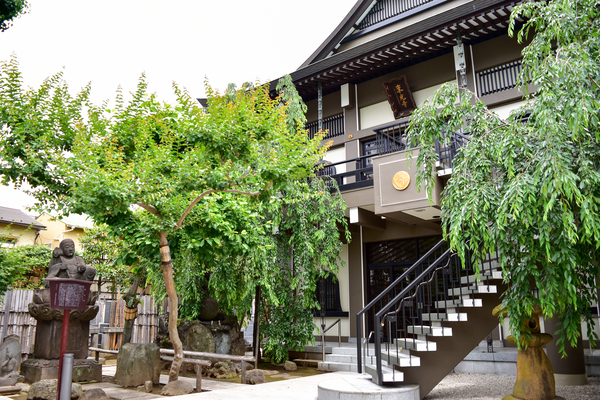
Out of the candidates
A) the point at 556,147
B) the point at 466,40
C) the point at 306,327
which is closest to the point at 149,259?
the point at 306,327

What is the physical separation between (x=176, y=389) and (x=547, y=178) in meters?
6.64

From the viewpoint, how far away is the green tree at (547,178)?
4.21 meters

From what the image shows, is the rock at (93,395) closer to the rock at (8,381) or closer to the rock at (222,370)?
the rock at (8,381)

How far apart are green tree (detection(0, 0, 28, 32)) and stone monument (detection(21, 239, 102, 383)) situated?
16.0ft

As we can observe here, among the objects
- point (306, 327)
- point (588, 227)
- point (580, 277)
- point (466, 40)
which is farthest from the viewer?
point (466, 40)

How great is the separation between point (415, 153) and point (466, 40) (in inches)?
185

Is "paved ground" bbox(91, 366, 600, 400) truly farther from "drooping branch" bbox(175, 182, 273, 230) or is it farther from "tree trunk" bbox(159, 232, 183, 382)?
"drooping branch" bbox(175, 182, 273, 230)

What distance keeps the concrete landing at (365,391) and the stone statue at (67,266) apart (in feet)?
19.2

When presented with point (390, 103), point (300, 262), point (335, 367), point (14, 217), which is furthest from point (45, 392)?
point (14, 217)

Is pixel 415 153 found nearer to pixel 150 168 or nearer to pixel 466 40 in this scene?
pixel 466 40

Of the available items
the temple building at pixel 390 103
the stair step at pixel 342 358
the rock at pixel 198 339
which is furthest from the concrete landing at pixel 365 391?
the rock at pixel 198 339

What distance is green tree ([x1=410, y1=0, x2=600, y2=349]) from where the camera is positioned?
4.21m

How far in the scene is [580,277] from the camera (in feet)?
16.3

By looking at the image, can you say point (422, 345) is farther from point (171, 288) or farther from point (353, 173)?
point (353, 173)
